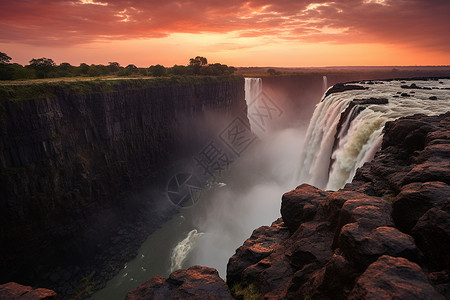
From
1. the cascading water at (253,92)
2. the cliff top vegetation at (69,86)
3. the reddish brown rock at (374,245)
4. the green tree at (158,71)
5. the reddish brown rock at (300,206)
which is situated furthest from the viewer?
the cascading water at (253,92)

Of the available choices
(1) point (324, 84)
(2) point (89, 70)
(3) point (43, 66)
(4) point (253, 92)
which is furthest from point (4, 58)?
(1) point (324, 84)

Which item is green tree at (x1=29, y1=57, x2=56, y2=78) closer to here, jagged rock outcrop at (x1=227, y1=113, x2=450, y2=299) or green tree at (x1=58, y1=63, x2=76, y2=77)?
green tree at (x1=58, y1=63, x2=76, y2=77)

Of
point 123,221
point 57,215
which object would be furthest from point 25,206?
point 123,221

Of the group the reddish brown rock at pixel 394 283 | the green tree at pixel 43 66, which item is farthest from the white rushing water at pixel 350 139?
the green tree at pixel 43 66

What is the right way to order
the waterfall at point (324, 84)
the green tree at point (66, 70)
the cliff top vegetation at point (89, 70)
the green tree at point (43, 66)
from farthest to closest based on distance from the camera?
1. the waterfall at point (324, 84)
2. the green tree at point (66, 70)
3. the green tree at point (43, 66)
4. the cliff top vegetation at point (89, 70)

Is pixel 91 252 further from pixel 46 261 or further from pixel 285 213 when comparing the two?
pixel 285 213

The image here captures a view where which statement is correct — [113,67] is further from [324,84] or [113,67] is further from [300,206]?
[324,84]

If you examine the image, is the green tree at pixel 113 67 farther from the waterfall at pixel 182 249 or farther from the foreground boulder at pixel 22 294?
the foreground boulder at pixel 22 294
